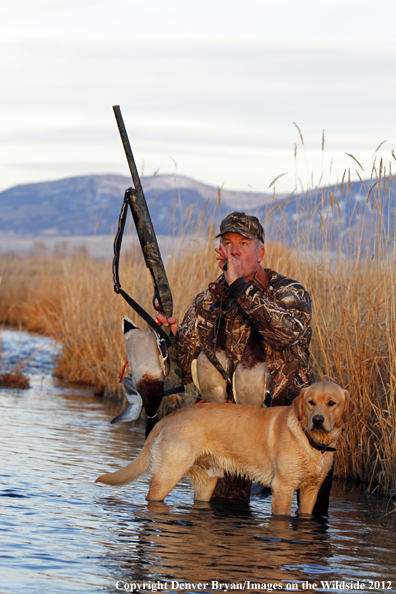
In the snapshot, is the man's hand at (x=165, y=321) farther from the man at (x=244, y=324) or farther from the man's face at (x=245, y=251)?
the man's face at (x=245, y=251)

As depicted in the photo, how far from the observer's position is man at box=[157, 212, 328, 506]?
5.59 m

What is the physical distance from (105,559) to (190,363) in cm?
213

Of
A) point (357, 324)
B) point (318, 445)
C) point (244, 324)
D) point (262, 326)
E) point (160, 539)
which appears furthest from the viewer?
point (357, 324)

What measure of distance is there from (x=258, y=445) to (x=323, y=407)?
53 centimetres

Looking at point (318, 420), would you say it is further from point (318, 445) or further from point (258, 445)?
point (258, 445)

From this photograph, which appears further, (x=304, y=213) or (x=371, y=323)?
(x=304, y=213)

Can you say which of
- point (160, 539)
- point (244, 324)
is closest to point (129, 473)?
point (160, 539)

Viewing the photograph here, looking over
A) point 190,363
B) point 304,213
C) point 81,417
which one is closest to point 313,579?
point 190,363

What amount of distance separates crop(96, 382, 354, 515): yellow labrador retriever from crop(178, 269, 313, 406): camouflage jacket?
0.56 meters

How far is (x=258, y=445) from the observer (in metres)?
5.11

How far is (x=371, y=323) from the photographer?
628 cm

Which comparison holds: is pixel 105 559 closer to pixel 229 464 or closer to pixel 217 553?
pixel 217 553

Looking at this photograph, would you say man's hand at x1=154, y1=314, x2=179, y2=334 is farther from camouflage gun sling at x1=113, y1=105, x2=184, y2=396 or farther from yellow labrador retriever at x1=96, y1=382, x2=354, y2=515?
yellow labrador retriever at x1=96, y1=382, x2=354, y2=515

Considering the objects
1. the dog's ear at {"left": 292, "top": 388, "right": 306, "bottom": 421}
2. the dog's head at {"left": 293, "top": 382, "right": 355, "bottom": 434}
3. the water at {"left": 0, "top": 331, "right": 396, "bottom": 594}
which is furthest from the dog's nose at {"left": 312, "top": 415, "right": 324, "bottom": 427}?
the water at {"left": 0, "top": 331, "right": 396, "bottom": 594}
